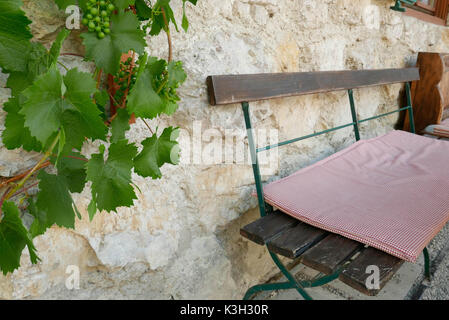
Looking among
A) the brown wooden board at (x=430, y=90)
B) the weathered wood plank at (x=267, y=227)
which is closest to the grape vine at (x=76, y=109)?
the weathered wood plank at (x=267, y=227)

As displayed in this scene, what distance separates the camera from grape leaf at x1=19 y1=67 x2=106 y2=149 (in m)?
0.53

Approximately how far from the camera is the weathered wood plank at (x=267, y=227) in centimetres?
107

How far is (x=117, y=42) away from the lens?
70cm

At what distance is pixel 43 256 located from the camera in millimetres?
888

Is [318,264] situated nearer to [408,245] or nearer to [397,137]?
[408,245]

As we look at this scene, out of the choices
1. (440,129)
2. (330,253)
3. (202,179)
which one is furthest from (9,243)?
(440,129)

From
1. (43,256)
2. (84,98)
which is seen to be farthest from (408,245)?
(43,256)

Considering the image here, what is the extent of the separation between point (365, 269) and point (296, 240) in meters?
0.22

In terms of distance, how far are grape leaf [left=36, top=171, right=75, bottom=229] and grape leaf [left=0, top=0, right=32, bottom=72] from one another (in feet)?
0.82

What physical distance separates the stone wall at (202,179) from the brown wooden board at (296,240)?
32 centimetres

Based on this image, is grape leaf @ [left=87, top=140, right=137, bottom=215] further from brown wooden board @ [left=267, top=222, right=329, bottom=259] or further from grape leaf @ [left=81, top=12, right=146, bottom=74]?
brown wooden board @ [left=267, top=222, right=329, bottom=259]

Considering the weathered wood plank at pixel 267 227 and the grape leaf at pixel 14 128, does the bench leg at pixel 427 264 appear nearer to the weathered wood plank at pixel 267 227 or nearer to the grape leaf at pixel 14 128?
the weathered wood plank at pixel 267 227

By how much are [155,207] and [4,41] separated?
2.14 ft

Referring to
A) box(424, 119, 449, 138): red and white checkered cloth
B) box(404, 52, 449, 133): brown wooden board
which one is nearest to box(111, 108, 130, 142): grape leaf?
box(424, 119, 449, 138): red and white checkered cloth
